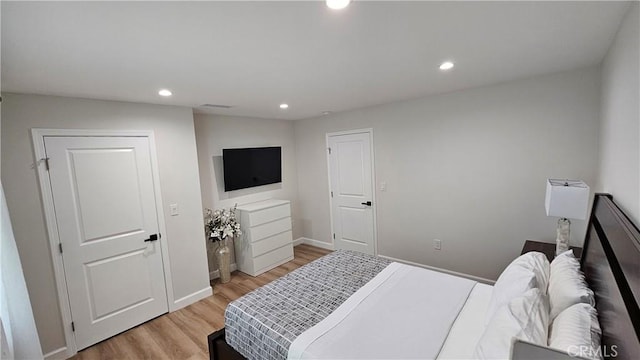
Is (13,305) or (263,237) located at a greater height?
(13,305)

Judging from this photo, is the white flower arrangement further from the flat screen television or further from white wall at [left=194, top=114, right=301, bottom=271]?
the flat screen television

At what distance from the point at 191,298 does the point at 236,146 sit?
2.14 m

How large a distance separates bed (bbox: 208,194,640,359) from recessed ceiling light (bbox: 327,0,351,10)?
4.76 feet

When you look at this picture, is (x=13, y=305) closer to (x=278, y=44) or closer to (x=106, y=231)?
(x=106, y=231)

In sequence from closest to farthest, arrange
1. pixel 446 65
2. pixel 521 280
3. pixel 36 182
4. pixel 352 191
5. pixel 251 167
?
pixel 521 280 → pixel 446 65 → pixel 36 182 → pixel 251 167 → pixel 352 191

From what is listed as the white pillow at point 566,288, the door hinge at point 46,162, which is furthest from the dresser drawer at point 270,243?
the white pillow at point 566,288

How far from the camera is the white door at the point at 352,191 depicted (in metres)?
4.14

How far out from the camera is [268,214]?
409 cm

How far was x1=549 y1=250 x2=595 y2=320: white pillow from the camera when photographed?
1.34 meters

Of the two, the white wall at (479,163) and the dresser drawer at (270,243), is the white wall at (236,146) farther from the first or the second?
the white wall at (479,163)

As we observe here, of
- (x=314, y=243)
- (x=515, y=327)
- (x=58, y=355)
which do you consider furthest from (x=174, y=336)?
(x=515, y=327)

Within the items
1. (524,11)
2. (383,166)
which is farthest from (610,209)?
(383,166)

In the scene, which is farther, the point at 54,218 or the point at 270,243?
the point at 270,243

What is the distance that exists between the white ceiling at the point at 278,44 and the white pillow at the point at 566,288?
1397mm
